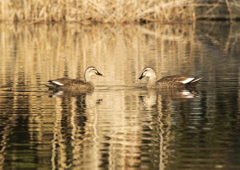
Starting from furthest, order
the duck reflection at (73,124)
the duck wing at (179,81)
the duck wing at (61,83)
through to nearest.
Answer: the duck wing at (179,81) < the duck wing at (61,83) < the duck reflection at (73,124)

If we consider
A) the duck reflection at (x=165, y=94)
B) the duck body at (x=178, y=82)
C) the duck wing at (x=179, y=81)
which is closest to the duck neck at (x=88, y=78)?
the duck reflection at (x=165, y=94)

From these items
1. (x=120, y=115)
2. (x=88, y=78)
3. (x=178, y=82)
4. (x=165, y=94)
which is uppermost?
(x=88, y=78)

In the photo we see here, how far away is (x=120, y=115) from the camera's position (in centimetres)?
1177

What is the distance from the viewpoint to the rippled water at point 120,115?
838 centimetres

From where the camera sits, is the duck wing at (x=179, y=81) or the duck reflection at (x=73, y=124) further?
the duck wing at (x=179, y=81)

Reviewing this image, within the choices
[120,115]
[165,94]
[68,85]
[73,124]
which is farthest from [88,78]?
[73,124]

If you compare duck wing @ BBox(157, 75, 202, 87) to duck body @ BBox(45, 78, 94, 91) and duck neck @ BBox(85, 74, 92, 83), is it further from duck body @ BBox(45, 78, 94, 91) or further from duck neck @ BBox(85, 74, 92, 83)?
duck body @ BBox(45, 78, 94, 91)

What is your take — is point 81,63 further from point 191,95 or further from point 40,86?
point 191,95

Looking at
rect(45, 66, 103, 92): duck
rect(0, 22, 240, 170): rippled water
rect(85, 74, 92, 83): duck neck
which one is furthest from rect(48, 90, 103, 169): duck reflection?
rect(85, 74, 92, 83): duck neck

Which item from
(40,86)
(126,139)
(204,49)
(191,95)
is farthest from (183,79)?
(204,49)

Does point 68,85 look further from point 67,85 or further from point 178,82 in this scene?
point 178,82

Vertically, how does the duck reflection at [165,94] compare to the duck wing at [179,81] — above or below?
below

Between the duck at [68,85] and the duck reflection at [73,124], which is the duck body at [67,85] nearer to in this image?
the duck at [68,85]

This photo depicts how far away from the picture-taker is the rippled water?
838cm
